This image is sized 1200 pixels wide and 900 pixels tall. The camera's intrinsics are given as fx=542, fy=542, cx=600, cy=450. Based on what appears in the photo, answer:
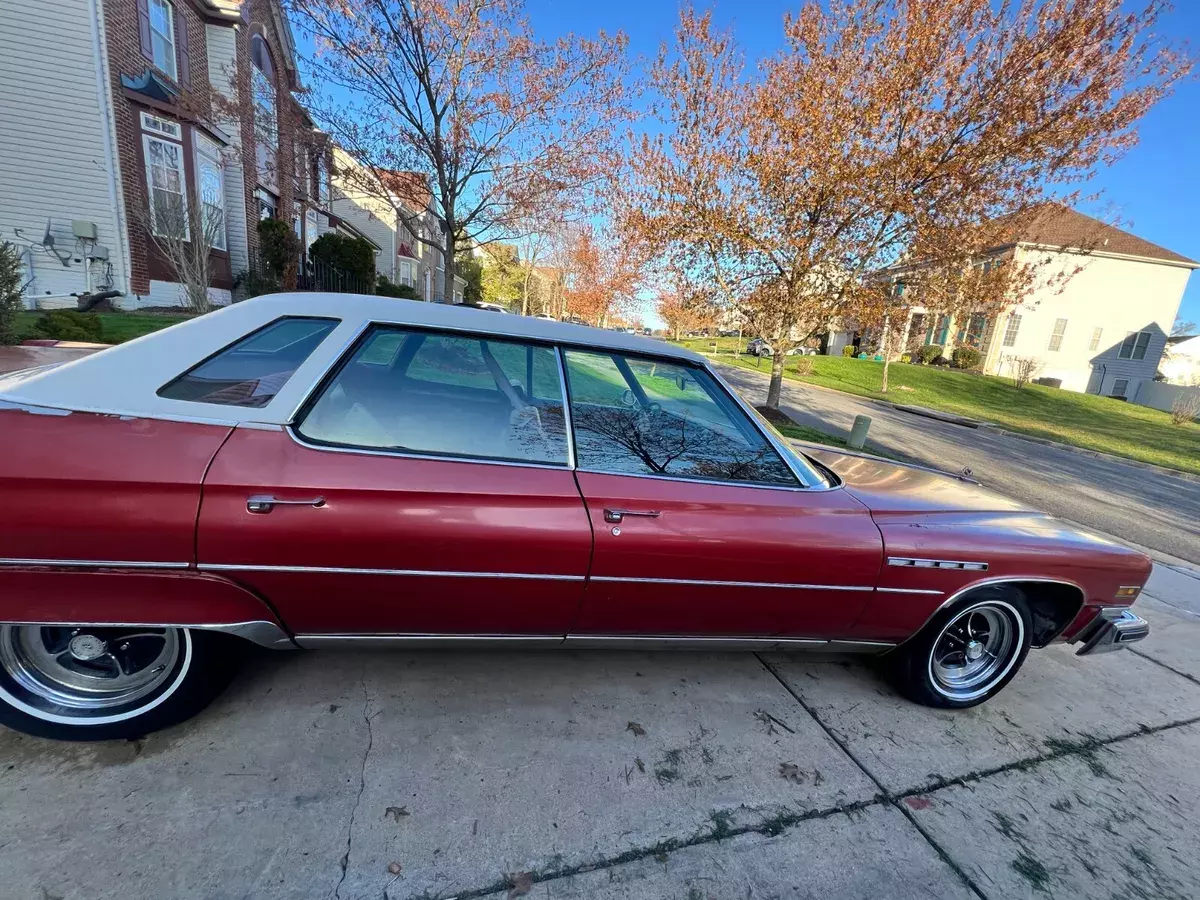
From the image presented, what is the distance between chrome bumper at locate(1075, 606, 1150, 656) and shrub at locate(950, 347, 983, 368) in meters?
30.5

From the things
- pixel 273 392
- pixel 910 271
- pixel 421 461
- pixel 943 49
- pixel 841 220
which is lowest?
pixel 421 461

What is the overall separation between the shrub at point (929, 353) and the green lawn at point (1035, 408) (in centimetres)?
293

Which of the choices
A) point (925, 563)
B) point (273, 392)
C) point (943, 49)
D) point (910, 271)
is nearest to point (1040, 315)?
point (910, 271)

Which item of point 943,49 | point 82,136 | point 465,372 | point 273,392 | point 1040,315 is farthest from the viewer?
point 1040,315

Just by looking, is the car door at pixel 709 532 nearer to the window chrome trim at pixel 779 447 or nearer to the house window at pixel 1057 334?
the window chrome trim at pixel 779 447

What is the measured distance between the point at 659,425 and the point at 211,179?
16.2 m

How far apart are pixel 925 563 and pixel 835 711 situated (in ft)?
2.65

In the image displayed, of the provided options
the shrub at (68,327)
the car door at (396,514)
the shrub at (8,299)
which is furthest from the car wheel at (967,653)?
the shrub at (68,327)

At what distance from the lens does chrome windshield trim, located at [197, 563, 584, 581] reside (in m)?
1.69

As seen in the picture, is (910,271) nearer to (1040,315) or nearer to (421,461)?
(421,461)

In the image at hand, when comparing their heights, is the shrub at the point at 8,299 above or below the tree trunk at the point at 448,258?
below

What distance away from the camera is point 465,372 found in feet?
8.07

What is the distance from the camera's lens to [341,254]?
54.9ft

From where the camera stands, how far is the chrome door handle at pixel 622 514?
1919 mm
